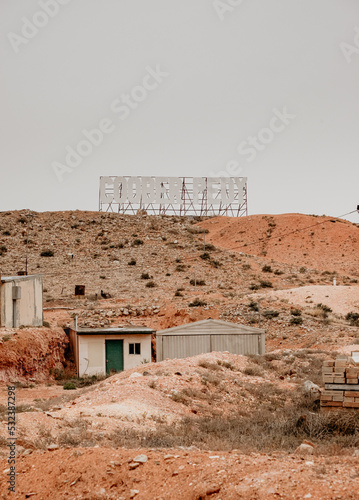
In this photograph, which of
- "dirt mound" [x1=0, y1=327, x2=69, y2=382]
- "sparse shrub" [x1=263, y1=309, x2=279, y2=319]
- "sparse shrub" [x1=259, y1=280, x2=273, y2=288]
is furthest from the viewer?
"sparse shrub" [x1=259, y1=280, x2=273, y2=288]

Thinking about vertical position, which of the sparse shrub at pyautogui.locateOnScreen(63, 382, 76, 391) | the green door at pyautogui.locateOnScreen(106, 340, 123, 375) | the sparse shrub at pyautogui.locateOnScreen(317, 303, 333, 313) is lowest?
the sparse shrub at pyautogui.locateOnScreen(63, 382, 76, 391)

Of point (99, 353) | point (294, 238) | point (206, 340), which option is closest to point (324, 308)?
point (206, 340)

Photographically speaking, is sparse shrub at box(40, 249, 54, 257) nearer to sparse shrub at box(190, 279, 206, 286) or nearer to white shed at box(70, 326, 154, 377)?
sparse shrub at box(190, 279, 206, 286)

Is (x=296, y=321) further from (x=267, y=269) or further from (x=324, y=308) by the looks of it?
(x=267, y=269)

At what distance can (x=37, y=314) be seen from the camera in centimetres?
3603

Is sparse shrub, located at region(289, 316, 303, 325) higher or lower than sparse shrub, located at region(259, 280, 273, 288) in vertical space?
lower

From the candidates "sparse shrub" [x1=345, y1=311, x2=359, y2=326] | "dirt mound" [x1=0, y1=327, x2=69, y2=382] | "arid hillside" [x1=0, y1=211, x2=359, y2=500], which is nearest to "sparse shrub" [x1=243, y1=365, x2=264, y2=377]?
"arid hillside" [x1=0, y1=211, x2=359, y2=500]

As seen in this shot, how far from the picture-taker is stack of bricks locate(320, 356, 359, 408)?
13.2m

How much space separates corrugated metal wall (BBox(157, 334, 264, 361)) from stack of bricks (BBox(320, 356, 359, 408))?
14.4 meters

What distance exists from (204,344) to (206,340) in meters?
0.22

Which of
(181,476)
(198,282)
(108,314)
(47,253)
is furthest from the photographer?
(47,253)

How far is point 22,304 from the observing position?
33938 millimetres

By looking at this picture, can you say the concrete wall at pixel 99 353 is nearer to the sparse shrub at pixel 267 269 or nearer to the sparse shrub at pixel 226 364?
the sparse shrub at pixel 226 364

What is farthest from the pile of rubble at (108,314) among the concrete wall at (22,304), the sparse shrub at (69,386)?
the sparse shrub at (69,386)
